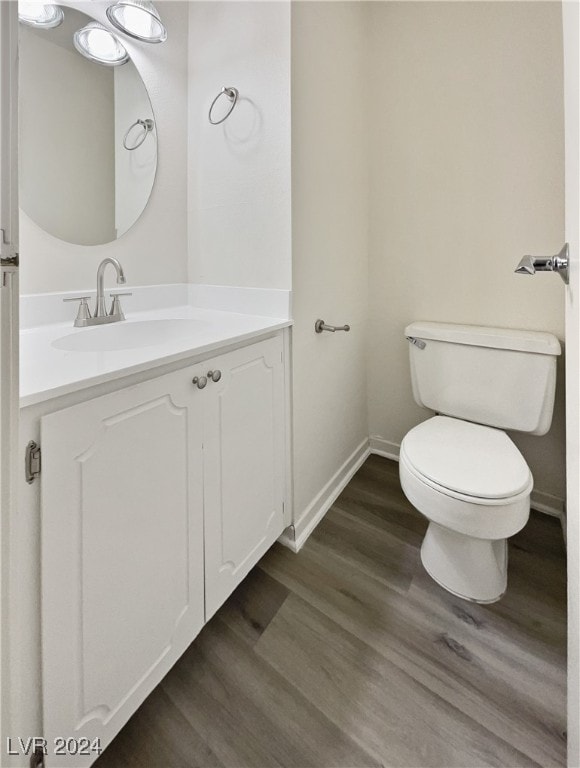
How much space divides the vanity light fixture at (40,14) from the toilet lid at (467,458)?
177 cm

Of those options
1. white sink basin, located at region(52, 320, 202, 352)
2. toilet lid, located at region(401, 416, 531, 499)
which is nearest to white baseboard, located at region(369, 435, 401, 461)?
toilet lid, located at region(401, 416, 531, 499)

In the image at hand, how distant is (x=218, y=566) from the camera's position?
3.58ft

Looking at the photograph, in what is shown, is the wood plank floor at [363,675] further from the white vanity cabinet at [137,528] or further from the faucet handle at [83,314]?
the faucet handle at [83,314]

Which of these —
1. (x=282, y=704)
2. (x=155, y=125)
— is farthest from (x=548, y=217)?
(x=282, y=704)

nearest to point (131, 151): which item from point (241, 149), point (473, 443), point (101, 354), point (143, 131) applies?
point (143, 131)

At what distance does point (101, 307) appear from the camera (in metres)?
1.27

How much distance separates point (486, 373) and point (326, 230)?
88 cm

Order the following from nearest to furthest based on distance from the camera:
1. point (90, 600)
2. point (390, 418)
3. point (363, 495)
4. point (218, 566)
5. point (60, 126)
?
point (90, 600)
point (218, 566)
point (60, 126)
point (363, 495)
point (390, 418)

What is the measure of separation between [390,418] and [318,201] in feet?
3.97

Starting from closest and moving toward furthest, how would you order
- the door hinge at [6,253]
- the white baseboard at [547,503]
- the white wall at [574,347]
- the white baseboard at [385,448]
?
1. the door hinge at [6,253]
2. the white wall at [574,347]
3. the white baseboard at [547,503]
4. the white baseboard at [385,448]

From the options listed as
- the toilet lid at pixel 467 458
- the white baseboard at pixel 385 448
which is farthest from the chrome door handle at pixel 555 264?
the white baseboard at pixel 385 448

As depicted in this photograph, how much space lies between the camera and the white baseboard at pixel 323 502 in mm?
1503

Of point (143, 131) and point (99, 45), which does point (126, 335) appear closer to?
point (143, 131)

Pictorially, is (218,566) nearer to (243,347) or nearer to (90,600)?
(90,600)
